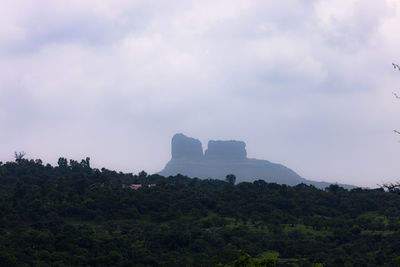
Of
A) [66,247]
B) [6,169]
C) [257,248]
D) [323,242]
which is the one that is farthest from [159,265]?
[6,169]

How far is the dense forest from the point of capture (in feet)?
182

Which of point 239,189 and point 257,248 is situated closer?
point 257,248

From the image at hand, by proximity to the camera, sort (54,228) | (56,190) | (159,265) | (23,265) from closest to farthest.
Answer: (23,265), (159,265), (54,228), (56,190)

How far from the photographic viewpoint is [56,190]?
84500mm

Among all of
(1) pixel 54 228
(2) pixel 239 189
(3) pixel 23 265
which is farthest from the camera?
(2) pixel 239 189

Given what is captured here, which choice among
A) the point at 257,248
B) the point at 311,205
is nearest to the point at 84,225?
the point at 257,248

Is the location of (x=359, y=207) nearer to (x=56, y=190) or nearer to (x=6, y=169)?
(x=56, y=190)

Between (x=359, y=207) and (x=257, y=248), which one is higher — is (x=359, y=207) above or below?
above

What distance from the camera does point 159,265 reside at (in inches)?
2121

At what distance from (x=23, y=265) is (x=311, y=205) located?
53.9 m

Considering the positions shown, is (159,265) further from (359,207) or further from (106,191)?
(359,207)

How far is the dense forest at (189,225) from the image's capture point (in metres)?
55.6

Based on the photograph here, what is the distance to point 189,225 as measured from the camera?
241 feet

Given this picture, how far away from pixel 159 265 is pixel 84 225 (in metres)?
20.2
